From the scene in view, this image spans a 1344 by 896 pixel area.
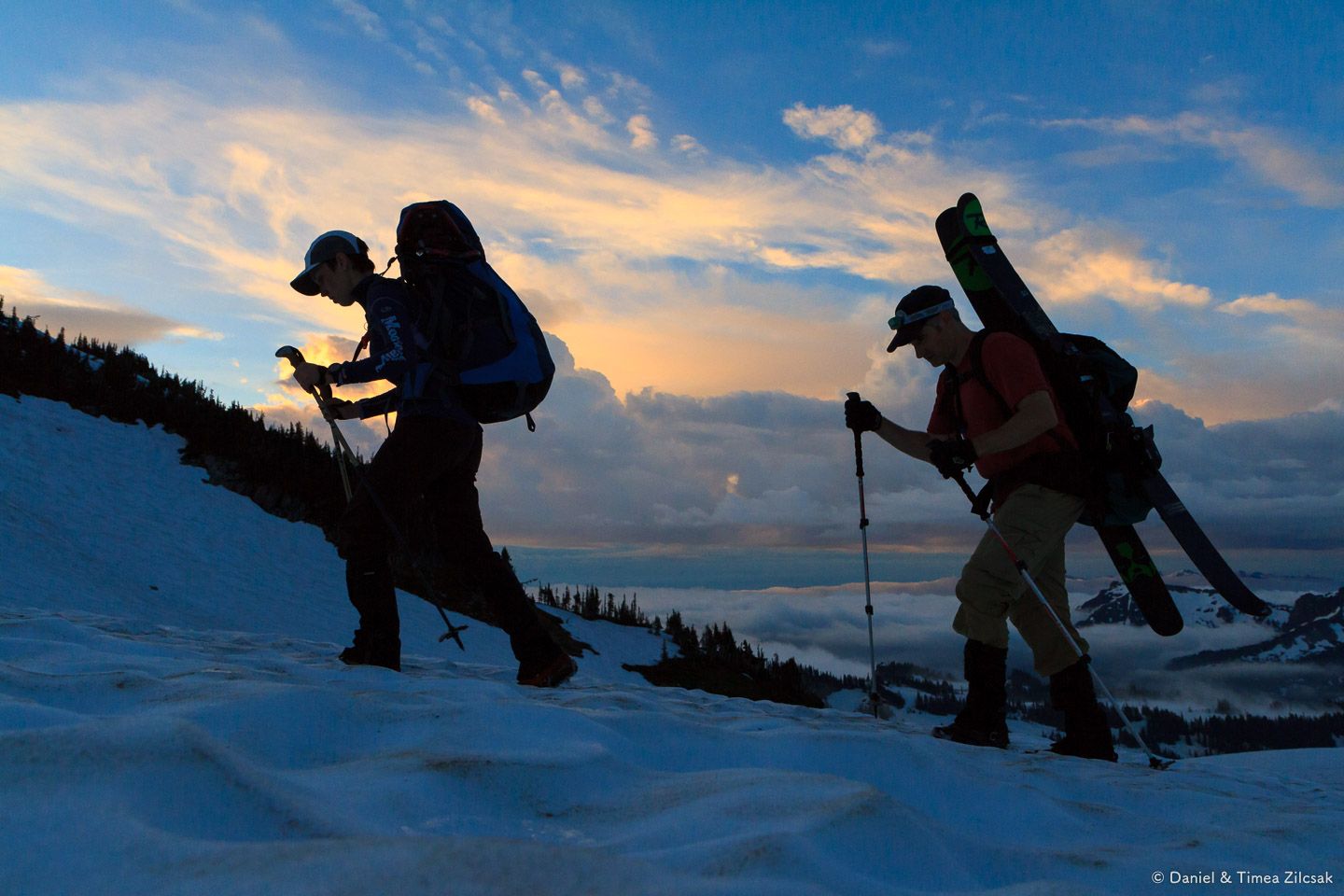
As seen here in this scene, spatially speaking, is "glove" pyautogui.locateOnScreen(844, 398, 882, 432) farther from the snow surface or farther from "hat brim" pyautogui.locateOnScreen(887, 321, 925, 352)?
the snow surface

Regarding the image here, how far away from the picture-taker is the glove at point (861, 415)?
4324 mm

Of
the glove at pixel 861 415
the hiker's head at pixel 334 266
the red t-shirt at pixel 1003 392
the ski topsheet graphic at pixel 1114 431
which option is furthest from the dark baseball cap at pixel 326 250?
the ski topsheet graphic at pixel 1114 431

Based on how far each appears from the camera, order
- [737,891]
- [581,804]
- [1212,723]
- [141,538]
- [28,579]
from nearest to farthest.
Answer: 1. [737,891]
2. [581,804]
3. [28,579]
4. [141,538]
5. [1212,723]

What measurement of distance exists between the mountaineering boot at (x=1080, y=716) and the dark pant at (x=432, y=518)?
8.97 ft

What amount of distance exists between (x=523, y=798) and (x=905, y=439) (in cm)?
316

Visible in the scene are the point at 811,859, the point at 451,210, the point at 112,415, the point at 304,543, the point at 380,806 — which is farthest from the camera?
the point at 112,415

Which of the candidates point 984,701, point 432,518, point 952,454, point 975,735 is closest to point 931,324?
point 952,454

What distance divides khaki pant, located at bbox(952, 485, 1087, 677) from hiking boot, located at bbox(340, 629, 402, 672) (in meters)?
3.04

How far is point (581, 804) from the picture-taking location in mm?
1713

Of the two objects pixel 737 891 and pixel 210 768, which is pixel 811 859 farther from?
pixel 210 768

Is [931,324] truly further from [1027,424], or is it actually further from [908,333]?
[1027,424]

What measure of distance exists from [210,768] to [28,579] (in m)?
6.94

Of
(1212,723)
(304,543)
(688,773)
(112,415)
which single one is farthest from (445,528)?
(1212,723)
